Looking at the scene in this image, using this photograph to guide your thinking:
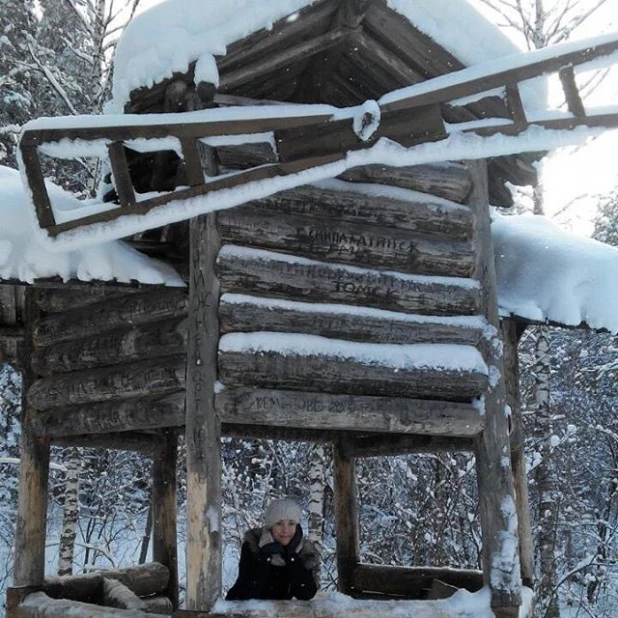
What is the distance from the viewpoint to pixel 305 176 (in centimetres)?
435

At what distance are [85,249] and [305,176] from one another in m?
1.58

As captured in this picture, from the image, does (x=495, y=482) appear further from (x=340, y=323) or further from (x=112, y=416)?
(x=112, y=416)

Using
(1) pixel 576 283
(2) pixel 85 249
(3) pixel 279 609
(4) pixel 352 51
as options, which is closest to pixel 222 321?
(2) pixel 85 249

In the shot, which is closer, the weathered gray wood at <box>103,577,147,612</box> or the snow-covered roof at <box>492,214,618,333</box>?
the weathered gray wood at <box>103,577,147,612</box>

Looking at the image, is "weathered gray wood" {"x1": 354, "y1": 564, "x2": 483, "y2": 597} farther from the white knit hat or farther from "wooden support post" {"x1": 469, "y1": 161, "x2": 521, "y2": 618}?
the white knit hat

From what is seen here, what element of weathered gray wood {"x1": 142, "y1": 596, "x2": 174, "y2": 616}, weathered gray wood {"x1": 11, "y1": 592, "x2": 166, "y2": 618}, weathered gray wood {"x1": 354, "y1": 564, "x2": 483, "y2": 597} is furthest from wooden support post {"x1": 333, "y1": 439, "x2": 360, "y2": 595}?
weathered gray wood {"x1": 11, "y1": 592, "x2": 166, "y2": 618}

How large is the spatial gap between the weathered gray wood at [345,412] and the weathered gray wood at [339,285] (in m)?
0.66

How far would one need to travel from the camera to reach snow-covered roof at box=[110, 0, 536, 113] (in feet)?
14.5

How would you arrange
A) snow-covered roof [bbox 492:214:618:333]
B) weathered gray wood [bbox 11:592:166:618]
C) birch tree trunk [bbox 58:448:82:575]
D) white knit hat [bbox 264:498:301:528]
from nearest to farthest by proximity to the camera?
1. weathered gray wood [bbox 11:592:166:618]
2. white knit hat [bbox 264:498:301:528]
3. snow-covered roof [bbox 492:214:618:333]
4. birch tree trunk [bbox 58:448:82:575]

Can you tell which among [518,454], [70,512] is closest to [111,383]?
[518,454]

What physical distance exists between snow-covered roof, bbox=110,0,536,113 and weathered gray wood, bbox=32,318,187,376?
1.54 m

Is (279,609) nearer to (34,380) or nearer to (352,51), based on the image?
(34,380)

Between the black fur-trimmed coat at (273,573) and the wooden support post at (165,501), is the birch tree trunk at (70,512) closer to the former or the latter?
the wooden support post at (165,501)

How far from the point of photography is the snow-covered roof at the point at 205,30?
4.43 meters
